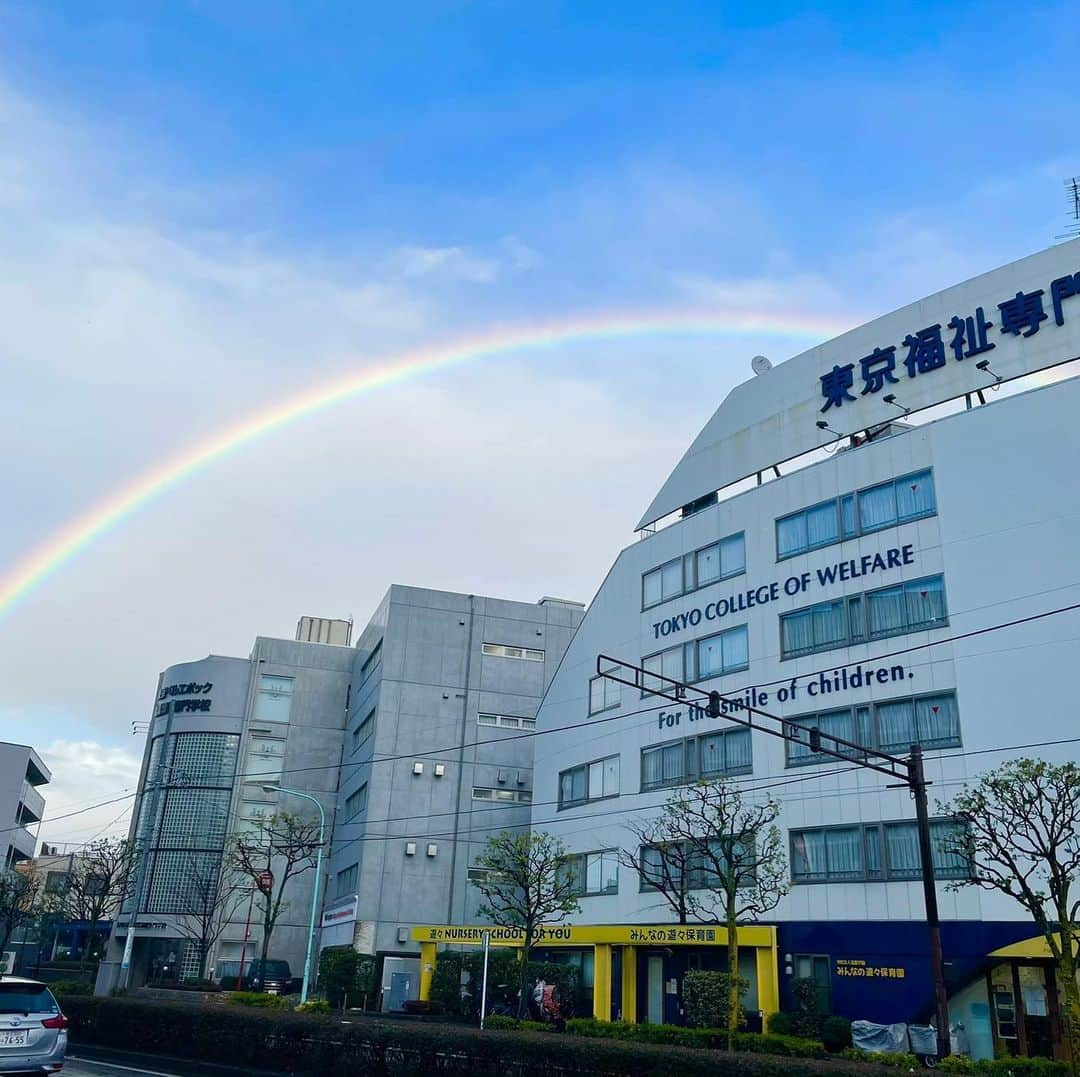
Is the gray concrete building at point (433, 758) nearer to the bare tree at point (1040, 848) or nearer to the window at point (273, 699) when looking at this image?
the window at point (273, 699)

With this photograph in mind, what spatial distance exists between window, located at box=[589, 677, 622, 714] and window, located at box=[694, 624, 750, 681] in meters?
4.74

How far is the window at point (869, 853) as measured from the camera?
3142 centimetres

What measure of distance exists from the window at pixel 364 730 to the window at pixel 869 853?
3194 centimetres

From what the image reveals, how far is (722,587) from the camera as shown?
41.9 m

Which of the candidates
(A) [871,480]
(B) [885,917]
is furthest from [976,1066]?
(A) [871,480]

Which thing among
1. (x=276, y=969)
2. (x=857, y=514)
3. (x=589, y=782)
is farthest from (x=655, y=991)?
(x=276, y=969)

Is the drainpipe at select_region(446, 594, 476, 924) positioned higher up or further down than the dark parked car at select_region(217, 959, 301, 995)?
higher up

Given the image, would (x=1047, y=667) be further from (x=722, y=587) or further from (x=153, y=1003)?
(x=153, y=1003)

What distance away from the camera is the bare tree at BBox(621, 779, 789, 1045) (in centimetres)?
3341

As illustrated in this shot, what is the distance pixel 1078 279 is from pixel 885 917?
2074 cm

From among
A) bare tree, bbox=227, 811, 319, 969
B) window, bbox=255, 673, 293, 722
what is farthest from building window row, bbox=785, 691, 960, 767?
window, bbox=255, 673, 293, 722

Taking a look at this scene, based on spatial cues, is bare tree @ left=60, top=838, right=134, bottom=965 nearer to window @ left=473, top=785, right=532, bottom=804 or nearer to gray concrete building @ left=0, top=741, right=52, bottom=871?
gray concrete building @ left=0, top=741, right=52, bottom=871

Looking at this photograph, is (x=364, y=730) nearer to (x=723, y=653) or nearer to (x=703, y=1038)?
(x=723, y=653)

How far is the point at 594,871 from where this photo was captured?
146ft
